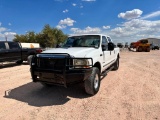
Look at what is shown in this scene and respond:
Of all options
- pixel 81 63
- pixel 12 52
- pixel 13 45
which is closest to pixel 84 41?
Result: pixel 81 63

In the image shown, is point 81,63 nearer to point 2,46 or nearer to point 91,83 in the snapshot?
point 91,83

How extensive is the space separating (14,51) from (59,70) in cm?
857

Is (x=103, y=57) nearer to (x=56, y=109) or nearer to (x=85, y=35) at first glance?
(x=85, y=35)

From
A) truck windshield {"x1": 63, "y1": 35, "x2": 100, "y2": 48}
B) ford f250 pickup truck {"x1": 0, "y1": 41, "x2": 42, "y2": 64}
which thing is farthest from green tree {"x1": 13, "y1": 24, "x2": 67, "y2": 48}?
truck windshield {"x1": 63, "y1": 35, "x2": 100, "y2": 48}

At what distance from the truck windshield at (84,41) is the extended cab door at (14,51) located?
21.4ft

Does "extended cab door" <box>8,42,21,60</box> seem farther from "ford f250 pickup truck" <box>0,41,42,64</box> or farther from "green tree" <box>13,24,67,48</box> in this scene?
"green tree" <box>13,24,67,48</box>

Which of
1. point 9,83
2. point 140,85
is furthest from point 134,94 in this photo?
point 9,83

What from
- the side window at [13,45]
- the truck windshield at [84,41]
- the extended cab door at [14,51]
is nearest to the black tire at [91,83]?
the truck windshield at [84,41]

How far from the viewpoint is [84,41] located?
686cm

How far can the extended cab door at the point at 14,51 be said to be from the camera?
12250 millimetres

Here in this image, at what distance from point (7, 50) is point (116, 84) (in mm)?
8312

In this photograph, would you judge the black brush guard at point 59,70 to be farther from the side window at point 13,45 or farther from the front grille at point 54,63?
the side window at point 13,45

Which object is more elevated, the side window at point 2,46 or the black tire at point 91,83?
the side window at point 2,46

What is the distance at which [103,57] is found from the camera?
258 inches
